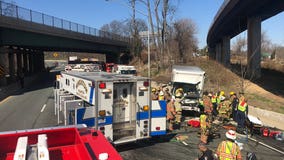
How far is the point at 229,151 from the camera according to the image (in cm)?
578

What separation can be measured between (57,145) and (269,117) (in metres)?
15.0

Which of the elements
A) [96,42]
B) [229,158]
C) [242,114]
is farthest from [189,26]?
[229,158]

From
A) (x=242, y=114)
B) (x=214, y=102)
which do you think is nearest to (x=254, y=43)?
(x=214, y=102)

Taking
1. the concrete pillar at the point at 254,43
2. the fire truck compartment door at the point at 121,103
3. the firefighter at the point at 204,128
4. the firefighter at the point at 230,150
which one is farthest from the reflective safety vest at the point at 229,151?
the concrete pillar at the point at 254,43

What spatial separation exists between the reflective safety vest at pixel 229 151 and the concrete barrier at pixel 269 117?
33.0ft

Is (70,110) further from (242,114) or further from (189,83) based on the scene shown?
(189,83)

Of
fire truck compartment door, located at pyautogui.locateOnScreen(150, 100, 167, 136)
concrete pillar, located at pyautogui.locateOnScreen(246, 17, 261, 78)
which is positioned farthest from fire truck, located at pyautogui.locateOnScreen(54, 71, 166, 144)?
concrete pillar, located at pyautogui.locateOnScreen(246, 17, 261, 78)

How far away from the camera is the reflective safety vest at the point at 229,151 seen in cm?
575

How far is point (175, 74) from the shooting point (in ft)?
55.9

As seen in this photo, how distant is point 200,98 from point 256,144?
5992 mm

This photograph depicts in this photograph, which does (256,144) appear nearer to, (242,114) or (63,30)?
(242,114)

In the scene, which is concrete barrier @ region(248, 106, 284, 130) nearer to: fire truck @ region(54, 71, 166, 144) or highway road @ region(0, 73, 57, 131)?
fire truck @ region(54, 71, 166, 144)

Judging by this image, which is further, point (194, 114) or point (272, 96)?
point (272, 96)

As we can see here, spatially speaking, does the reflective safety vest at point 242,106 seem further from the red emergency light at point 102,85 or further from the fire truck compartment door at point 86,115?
the fire truck compartment door at point 86,115
